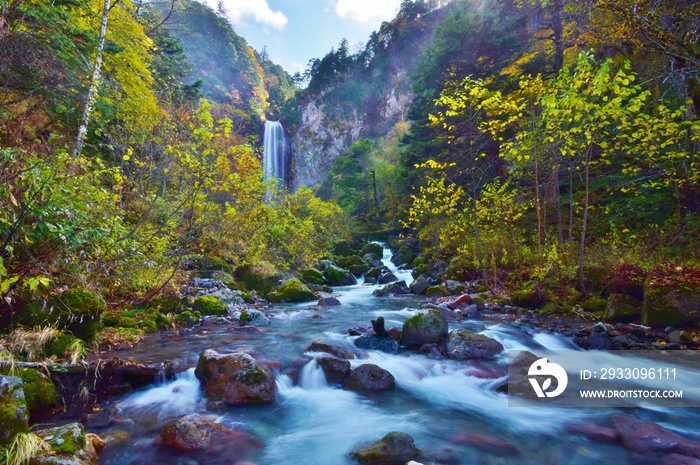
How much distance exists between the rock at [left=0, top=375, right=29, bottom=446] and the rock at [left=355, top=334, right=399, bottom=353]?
5.14m

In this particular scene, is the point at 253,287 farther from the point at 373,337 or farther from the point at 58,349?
the point at 58,349

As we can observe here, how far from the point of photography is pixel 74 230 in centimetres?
459

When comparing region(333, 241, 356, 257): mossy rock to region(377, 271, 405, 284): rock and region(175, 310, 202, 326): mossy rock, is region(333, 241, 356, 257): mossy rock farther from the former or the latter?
region(175, 310, 202, 326): mossy rock

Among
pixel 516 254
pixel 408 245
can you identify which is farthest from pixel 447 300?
pixel 408 245

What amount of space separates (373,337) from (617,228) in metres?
8.53

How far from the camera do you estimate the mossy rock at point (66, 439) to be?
9.86ft

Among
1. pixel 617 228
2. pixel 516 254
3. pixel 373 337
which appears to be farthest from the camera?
pixel 516 254

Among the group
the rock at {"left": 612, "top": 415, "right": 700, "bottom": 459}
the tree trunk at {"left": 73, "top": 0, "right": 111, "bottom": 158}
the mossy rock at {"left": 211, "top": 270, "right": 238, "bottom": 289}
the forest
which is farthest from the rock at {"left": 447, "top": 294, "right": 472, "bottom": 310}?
the tree trunk at {"left": 73, "top": 0, "right": 111, "bottom": 158}

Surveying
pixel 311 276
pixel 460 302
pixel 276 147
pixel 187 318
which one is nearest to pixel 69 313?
pixel 187 318

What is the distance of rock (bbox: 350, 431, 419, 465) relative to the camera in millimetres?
3471

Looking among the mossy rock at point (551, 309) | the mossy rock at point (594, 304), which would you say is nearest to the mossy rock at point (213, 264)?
the mossy rock at point (551, 309)

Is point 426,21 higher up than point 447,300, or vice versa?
point 426,21

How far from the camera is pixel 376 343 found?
7074mm

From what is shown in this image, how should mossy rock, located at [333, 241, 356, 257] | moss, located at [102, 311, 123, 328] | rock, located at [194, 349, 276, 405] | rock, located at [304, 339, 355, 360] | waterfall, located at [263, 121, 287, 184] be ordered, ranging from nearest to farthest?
rock, located at [194, 349, 276, 405], rock, located at [304, 339, 355, 360], moss, located at [102, 311, 123, 328], mossy rock, located at [333, 241, 356, 257], waterfall, located at [263, 121, 287, 184]
